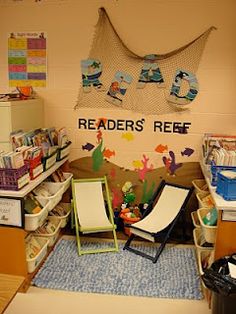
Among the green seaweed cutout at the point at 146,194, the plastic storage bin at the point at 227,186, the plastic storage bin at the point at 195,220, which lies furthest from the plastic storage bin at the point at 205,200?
the green seaweed cutout at the point at 146,194

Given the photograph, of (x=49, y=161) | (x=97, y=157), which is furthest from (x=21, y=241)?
(x=97, y=157)

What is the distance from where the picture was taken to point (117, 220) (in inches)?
143

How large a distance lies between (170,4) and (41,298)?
2906mm

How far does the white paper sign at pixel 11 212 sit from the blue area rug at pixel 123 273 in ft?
1.92

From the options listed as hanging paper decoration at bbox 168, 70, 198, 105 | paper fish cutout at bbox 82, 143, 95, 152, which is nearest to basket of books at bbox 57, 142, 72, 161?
paper fish cutout at bbox 82, 143, 95, 152

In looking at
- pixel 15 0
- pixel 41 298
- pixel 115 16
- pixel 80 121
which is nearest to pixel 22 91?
pixel 80 121

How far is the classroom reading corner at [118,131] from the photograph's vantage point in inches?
114

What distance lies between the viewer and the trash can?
6.53 ft

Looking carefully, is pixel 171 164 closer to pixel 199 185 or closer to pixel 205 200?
pixel 199 185

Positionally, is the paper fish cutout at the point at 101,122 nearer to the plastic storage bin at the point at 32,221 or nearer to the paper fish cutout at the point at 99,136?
the paper fish cutout at the point at 99,136

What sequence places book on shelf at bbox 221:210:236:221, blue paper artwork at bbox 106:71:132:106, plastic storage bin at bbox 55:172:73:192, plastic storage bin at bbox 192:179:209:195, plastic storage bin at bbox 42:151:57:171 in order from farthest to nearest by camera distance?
blue paper artwork at bbox 106:71:132:106 < plastic storage bin at bbox 192:179:209:195 < plastic storage bin at bbox 55:172:73:192 < plastic storage bin at bbox 42:151:57:171 < book on shelf at bbox 221:210:236:221

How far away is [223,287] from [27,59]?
289 centimetres

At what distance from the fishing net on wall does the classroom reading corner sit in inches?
0.4

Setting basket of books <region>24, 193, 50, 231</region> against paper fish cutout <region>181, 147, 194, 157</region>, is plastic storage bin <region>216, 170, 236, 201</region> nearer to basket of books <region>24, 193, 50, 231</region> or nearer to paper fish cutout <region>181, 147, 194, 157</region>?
paper fish cutout <region>181, 147, 194, 157</region>
